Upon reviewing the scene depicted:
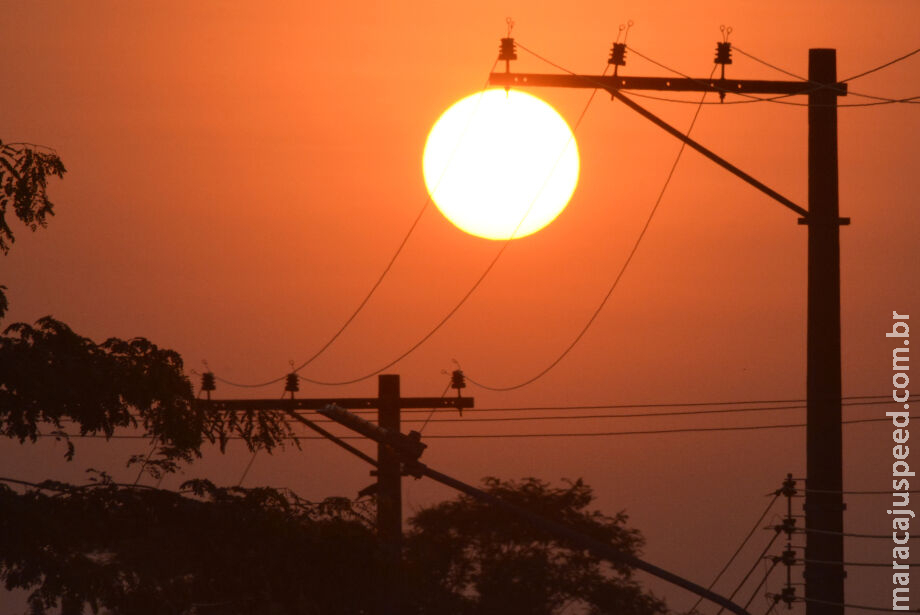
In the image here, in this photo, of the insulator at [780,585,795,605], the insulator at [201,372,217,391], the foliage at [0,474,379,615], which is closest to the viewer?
the foliage at [0,474,379,615]

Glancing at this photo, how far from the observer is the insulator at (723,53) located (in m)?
17.7

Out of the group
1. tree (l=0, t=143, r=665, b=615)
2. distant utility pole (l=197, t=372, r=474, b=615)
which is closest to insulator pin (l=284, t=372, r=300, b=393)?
distant utility pole (l=197, t=372, r=474, b=615)

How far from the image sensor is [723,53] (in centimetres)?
1781

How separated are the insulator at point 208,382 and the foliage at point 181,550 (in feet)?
38.3

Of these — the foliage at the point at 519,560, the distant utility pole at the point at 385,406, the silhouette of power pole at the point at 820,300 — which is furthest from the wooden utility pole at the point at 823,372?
the foliage at the point at 519,560

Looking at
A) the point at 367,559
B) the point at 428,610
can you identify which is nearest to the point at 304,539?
the point at 367,559

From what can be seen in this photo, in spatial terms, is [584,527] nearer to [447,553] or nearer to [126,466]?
[447,553]

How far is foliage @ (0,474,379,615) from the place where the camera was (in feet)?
46.7

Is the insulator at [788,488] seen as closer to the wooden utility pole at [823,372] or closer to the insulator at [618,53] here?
the wooden utility pole at [823,372]

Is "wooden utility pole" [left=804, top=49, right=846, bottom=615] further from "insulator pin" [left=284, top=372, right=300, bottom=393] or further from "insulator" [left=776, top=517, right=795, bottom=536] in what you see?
"insulator pin" [left=284, top=372, right=300, bottom=393]

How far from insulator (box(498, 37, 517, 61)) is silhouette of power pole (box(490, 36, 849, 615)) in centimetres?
106

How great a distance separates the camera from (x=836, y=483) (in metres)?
15.2

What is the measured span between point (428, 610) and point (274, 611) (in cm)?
A: 4466

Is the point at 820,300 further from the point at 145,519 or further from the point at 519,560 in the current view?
the point at 519,560
